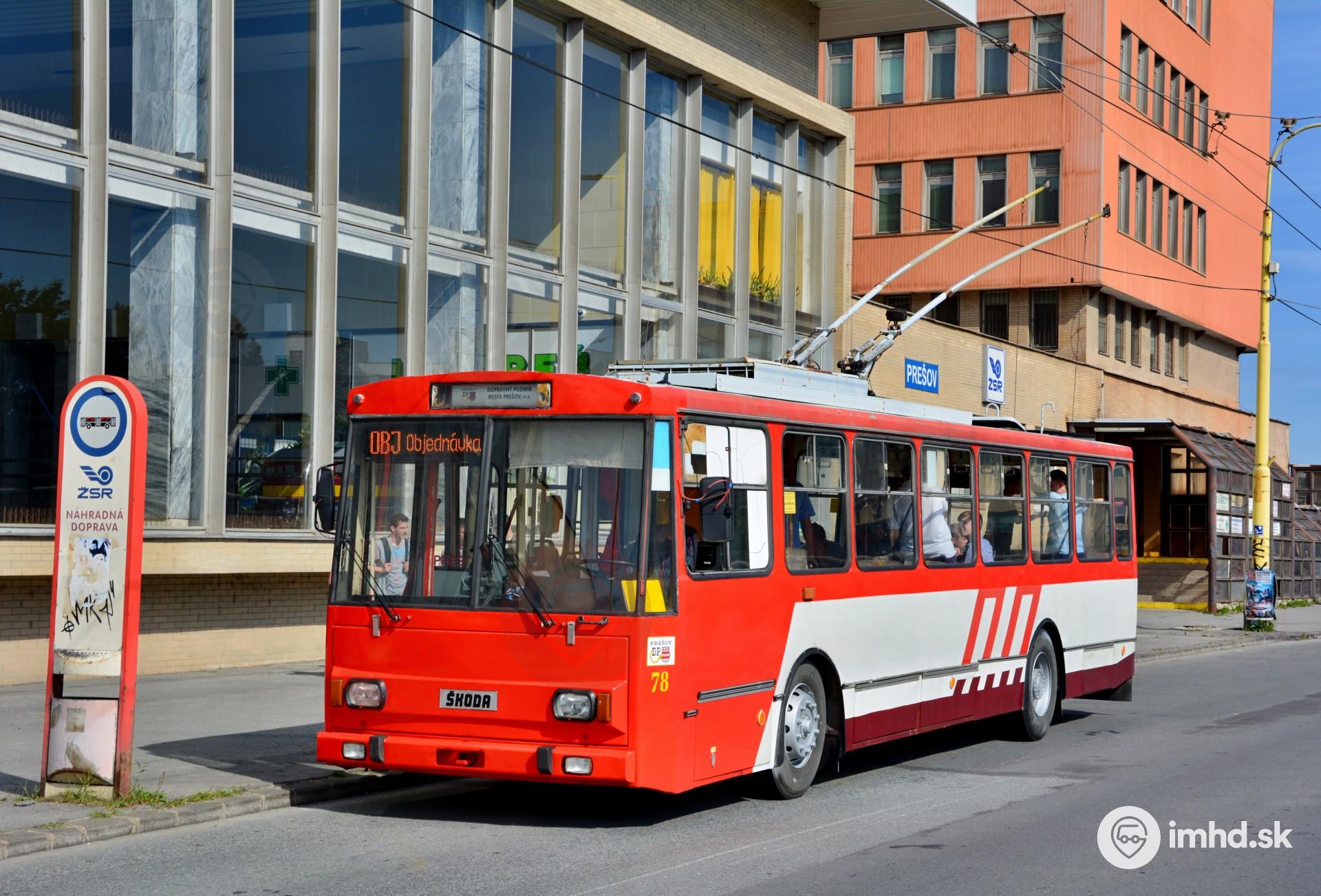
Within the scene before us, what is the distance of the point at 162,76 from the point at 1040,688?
10.8 meters

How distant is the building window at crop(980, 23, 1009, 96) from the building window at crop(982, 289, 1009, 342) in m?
5.30

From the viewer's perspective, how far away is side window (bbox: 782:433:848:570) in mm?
10805

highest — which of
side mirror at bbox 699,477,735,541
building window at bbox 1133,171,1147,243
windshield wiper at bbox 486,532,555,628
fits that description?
building window at bbox 1133,171,1147,243

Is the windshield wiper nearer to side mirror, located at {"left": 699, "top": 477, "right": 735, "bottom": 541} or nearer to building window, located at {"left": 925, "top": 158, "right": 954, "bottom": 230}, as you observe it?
side mirror, located at {"left": 699, "top": 477, "right": 735, "bottom": 541}

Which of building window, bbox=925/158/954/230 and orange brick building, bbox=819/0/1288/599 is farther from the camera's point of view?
building window, bbox=925/158/954/230

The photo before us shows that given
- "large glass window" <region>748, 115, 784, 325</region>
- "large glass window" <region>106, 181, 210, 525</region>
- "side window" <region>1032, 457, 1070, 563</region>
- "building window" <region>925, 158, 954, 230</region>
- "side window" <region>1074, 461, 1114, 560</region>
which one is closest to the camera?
"side window" <region>1032, 457, 1070, 563</region>

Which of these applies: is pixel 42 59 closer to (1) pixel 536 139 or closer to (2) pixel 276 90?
(2) pixel 276 90

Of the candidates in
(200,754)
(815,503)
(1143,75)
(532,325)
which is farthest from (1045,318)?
(200,754)

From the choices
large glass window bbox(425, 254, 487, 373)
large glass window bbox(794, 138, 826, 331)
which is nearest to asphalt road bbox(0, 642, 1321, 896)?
large glass window bbox(425, 254, 487, 373)

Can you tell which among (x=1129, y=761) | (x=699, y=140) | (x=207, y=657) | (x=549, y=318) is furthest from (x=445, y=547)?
(x=699, y=140)

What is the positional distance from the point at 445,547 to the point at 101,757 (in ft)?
7.63

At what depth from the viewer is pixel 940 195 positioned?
148 feet

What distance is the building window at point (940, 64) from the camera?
147 feet

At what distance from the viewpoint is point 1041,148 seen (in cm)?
4356
